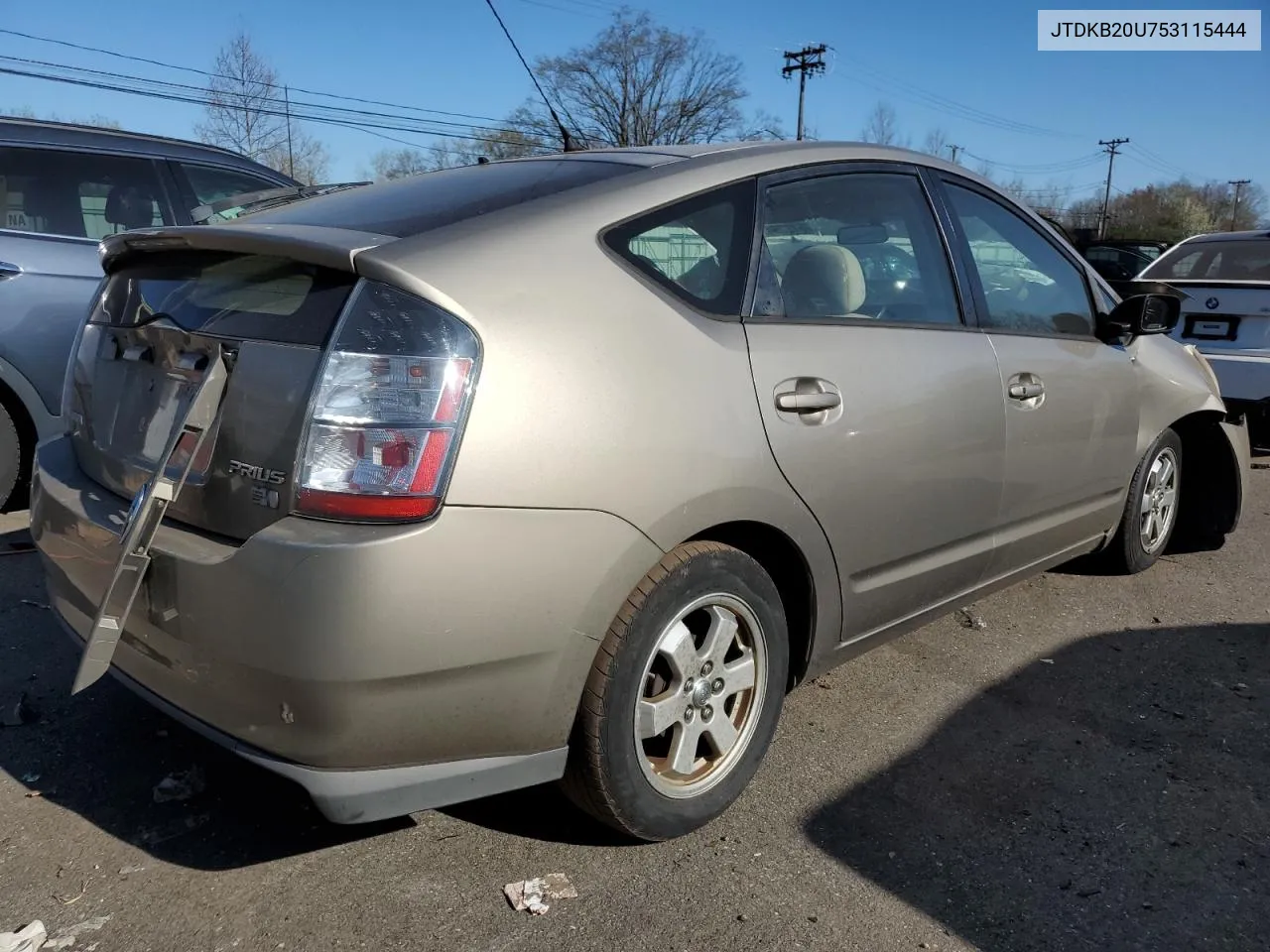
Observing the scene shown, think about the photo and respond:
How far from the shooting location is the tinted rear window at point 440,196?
7.74 ft

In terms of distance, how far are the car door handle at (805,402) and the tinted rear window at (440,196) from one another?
28.1 inches

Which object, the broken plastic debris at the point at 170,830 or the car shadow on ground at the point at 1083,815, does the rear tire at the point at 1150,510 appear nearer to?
the car shadow on ground at the point at 1083,815

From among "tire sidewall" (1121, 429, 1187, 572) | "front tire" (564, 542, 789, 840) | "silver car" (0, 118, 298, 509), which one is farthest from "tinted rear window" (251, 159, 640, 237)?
"tire sidewall" (1121, 429, 1187, 572)

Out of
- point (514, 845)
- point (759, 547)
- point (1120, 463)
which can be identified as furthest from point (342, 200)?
point (1120, 463)

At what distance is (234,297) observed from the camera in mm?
2281

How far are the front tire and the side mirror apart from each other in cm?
209

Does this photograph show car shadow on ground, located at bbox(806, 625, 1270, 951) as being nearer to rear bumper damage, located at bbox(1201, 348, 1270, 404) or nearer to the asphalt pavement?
the asphalt pavement

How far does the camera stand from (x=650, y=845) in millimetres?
2564

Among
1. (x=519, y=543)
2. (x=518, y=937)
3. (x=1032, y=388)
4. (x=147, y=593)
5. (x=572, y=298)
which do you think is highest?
(x=572, y=298)

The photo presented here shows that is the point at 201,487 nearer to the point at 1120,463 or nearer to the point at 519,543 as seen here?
the point at 519,543

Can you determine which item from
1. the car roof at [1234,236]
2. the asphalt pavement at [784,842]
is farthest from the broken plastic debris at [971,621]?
the car roof at [1234,236]

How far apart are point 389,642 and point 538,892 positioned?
2.67ft

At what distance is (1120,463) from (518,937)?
3.04 m

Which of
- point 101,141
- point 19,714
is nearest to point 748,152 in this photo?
point 19,714
